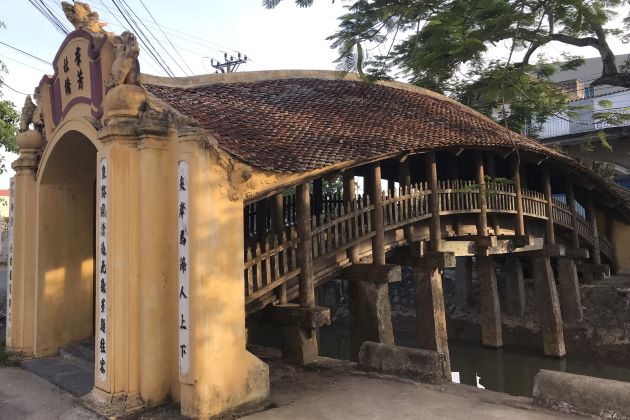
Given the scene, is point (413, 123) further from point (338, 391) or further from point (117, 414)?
point (117, 414)

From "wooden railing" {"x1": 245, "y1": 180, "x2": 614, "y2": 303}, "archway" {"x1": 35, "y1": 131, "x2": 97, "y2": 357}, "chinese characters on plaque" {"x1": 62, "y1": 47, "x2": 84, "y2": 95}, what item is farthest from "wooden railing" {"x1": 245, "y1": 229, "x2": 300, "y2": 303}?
"chinese characters on plaque" {"x1": 62, "y1": 47, "x2": 84, "y2": 95}

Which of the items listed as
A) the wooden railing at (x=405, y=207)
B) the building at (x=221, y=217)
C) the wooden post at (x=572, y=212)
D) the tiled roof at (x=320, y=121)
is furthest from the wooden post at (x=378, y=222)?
the wooden post at (x=572, y=212)

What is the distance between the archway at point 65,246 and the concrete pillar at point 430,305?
5.60 meters

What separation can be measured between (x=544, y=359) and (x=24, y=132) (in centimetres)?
1280

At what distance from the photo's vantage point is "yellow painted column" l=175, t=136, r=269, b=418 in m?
4.77

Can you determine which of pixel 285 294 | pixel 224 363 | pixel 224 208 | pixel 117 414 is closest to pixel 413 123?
pixel 285 294

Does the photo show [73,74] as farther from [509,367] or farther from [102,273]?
[509,367]

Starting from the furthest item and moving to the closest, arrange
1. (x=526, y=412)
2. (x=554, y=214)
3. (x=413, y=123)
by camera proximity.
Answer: (x=554, y=214)
(x=413, y=123)
(x=526, y=412)

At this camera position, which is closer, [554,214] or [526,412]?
[526,412]

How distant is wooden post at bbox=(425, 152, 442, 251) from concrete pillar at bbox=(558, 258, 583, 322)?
6.38 metres

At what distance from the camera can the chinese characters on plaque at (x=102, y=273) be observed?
5305 millimetres

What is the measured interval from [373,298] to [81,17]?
5645 mm

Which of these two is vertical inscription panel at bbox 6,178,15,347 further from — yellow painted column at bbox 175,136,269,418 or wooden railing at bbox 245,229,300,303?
yellow painted column at bbox 175,136,269,418

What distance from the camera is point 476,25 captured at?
269 inches
